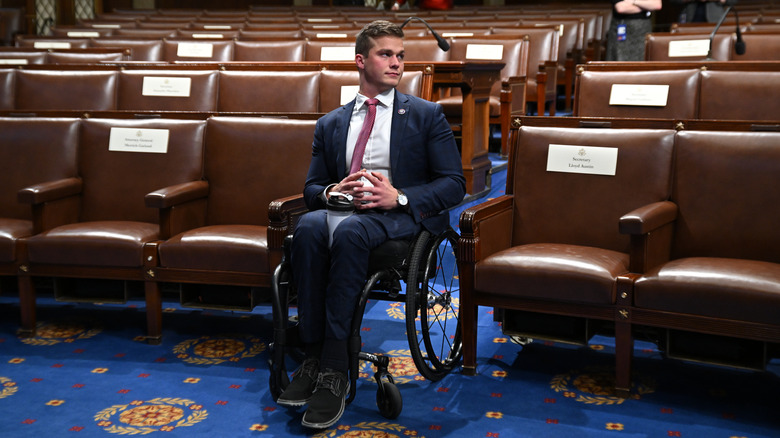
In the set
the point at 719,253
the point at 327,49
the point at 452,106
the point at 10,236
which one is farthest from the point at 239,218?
the point at 327,49

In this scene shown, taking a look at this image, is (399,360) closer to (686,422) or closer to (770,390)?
(686,422)

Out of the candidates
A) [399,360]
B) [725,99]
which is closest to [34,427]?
[399,360]

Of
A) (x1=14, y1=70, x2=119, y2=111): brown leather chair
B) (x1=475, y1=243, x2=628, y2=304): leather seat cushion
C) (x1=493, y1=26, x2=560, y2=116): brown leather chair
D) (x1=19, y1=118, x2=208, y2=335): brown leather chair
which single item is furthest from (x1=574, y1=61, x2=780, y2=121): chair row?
(x1=493, y1=26, x2=560, y2=116): brown leather chair

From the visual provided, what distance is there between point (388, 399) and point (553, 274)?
0.60m

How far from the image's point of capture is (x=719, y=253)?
256cm

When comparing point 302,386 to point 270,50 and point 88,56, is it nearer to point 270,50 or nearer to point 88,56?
point 270,50

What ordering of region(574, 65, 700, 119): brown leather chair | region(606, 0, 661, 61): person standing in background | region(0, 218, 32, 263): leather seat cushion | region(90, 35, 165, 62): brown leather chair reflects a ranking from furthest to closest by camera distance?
region(90, 35, 165, 62): brown leather chair
region(606, 0, 661, 61): person standing in background
region(574, 65, 700, 119): brown leather chair
region(0, 218, 32, 263): leather seat cushion

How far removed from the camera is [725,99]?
3.24 metres

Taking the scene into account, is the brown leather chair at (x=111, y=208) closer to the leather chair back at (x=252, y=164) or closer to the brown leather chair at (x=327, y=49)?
the leather chair back at (x=252, y=164)

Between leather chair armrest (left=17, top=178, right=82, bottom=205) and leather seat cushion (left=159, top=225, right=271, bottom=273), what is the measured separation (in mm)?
574

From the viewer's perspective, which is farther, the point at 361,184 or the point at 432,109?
the point at 432,109

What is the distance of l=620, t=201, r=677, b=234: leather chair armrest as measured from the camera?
2320 mm

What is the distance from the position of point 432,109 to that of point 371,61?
242 mm

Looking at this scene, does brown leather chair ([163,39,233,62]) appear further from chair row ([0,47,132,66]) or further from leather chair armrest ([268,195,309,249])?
leather chair armrest ([268,195,309,249])
